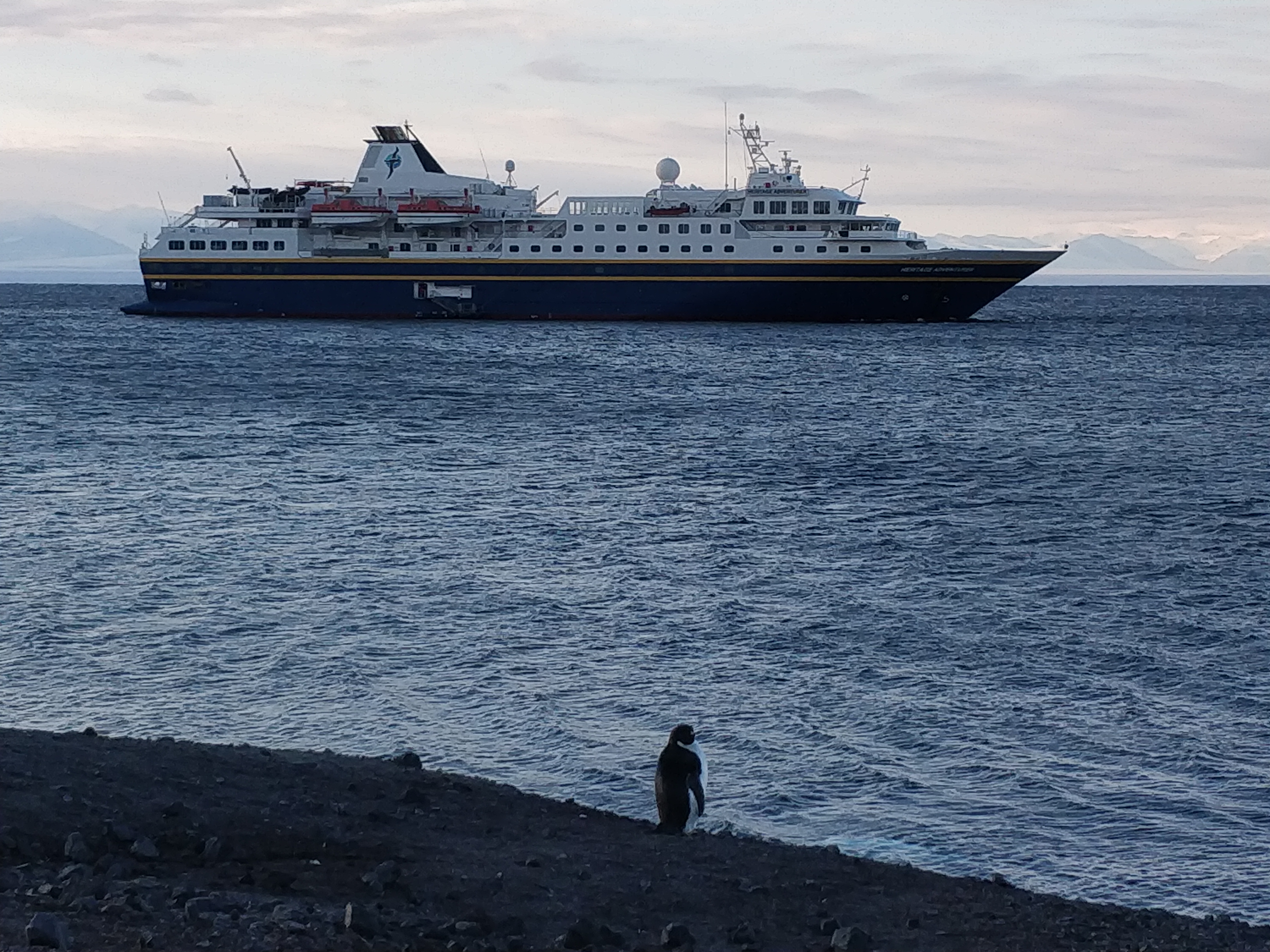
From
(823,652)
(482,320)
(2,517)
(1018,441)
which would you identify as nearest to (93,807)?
(823,652)

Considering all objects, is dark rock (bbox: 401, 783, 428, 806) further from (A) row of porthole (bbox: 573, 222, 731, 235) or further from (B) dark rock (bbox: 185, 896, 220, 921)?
(A) row of porthole (bbox: 573, 222, 731, 235)

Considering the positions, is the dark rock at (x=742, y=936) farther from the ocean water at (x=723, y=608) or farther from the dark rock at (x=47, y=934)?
the ocean water at (x=723, y=608)

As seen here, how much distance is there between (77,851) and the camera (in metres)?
8.21

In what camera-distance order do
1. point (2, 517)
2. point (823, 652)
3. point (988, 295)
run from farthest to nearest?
point (988, 295), point (2, 517), point (823, 652)

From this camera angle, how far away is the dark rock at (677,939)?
7840 millimetres

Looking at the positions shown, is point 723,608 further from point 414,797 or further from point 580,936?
point 580,936

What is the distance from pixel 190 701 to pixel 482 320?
71.1 m

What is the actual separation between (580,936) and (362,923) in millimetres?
1066

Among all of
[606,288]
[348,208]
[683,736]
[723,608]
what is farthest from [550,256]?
[683,736]

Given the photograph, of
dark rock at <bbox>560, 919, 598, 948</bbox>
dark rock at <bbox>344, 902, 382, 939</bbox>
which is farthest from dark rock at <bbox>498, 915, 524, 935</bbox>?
dark rock at <bbox>344, 902, 382, 939</bbox>

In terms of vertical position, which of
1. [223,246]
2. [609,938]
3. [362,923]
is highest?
[223,246]

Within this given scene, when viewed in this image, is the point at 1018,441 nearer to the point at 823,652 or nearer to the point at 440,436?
the point at 440,436

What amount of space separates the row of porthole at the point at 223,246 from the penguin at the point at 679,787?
2985 inches

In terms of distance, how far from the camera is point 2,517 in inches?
1049
